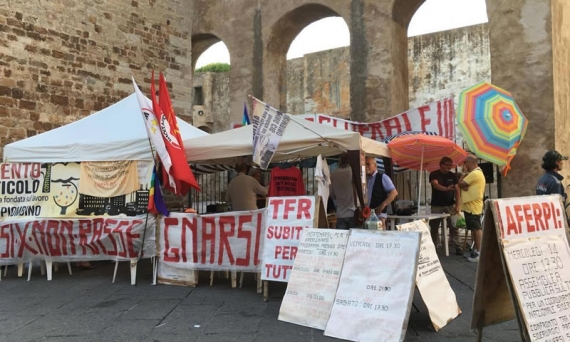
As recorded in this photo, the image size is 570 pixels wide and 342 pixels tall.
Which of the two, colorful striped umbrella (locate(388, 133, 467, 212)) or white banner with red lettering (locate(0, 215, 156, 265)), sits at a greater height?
colorful striped umbrella (locate(388, 133, 467, 212))

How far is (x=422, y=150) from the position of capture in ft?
23.9

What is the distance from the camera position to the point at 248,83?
41.8 feet

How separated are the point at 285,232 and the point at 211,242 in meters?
1.16

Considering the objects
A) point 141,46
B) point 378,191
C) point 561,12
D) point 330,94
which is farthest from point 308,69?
point 378,191

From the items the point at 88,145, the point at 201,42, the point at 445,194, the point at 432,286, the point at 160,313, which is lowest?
the point at 160,313

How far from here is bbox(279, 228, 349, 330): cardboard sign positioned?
3826 millimetres

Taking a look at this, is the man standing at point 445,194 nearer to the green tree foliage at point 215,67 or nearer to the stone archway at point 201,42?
the stone archway at point 201,42

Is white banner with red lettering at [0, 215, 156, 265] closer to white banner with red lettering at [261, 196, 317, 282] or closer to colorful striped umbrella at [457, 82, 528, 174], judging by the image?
white banner with red lettering at [261, 196, 317, 282]

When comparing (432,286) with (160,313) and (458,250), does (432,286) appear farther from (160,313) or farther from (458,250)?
(458,250)

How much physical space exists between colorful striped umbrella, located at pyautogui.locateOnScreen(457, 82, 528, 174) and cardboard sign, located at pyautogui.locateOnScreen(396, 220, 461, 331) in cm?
338

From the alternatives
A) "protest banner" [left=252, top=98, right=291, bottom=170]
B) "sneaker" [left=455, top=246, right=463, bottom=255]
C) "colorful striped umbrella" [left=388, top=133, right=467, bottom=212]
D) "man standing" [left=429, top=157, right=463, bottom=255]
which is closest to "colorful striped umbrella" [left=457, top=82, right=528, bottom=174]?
"colorful striped umbrella" [left=388, top=133, right=467, bottom=212]

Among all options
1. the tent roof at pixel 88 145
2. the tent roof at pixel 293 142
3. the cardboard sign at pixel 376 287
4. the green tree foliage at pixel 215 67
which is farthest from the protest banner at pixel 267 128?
the green tree foliage at pixel 215 67

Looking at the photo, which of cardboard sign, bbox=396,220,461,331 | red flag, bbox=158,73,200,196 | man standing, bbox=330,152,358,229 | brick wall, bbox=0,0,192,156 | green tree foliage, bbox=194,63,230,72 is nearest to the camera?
cardboard sign, bbox=396,220,461,331

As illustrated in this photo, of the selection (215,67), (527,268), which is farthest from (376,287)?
(215,67)
